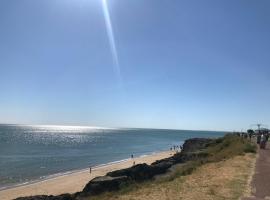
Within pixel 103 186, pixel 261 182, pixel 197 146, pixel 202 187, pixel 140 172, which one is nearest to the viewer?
pixel 202 187

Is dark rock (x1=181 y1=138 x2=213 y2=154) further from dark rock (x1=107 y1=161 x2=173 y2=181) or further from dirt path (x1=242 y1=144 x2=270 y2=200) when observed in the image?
dirt path (x1=242 y1=144 x2=270 y2=200)

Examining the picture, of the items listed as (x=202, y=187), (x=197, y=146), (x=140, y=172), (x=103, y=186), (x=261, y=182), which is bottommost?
(x=103, y=186)

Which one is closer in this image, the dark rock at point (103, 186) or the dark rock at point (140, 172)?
the dark rock at point (103, 186)

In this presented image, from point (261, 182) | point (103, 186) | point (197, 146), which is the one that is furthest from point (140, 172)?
point (197, 146)

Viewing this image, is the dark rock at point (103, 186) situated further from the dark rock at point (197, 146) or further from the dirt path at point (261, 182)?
the dark rock at point (197, 146)

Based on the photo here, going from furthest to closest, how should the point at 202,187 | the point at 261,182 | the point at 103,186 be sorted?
1. the point at 103,186
2. the point at 261,182
3. the point at 202,187

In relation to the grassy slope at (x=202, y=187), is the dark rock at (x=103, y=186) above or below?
below

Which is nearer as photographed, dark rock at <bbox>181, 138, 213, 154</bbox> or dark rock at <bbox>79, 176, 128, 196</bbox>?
dark rock at <bbox>79, 176, 128, 196</bbox>

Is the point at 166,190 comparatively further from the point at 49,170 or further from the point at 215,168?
the point at 49,170

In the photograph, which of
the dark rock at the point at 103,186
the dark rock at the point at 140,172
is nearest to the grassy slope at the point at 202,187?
the dark rock at the point at 103,186

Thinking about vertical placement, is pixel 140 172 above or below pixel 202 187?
below

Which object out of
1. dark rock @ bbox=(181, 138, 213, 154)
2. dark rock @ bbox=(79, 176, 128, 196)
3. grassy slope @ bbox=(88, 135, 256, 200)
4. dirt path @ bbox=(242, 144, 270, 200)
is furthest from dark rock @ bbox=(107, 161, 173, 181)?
dark rock @ bbox=(181, 138, 213, 154)

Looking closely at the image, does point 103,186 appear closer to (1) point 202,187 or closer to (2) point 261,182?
(1) point 202,187

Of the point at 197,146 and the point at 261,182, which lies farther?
the point at 197,146
